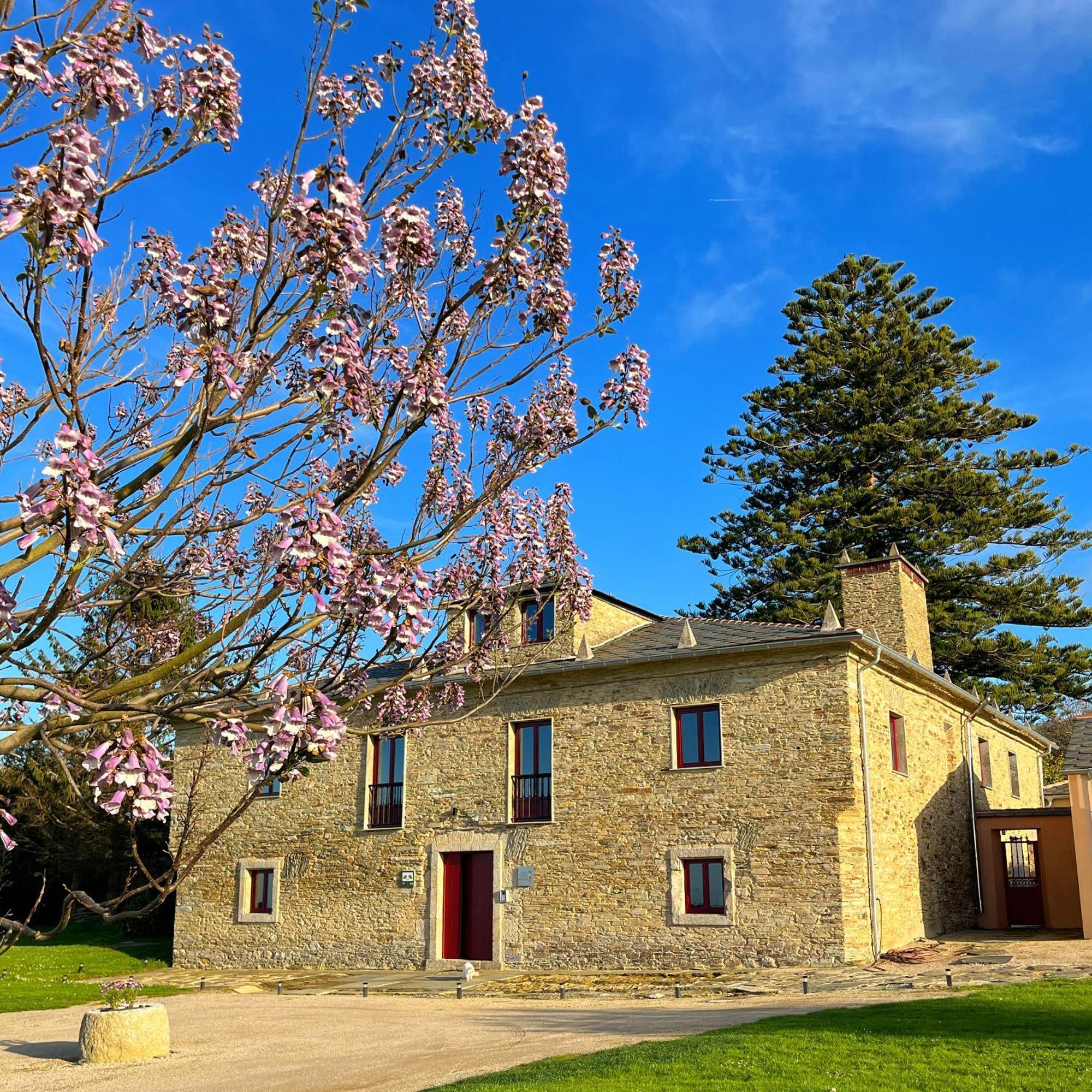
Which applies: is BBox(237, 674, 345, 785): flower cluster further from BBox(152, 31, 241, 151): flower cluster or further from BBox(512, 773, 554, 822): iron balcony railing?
BBox(512, 773, 554, 822): iron balcony railing

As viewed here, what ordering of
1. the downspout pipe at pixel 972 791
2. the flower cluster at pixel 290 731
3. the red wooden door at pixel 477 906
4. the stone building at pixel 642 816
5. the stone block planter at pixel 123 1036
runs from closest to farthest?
the flower cluster at pixel 290 731, the stone block planter at pixel 123 1036, the stone building at pixel 642 816, the red wooden door at pixel 477 906, the downspout pipe at pixel 972 791

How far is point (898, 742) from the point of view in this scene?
21094 millimetres

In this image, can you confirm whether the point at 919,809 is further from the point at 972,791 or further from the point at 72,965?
the point at 72,965

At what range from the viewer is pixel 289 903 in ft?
77.5

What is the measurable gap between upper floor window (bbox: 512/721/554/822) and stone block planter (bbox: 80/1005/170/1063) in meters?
9.74

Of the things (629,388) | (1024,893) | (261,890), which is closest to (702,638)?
(1024,893)

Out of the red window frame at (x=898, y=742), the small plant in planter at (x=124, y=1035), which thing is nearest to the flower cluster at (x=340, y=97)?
the small plant in planter at (x=124, y=1035)

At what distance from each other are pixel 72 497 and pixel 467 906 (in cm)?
1935

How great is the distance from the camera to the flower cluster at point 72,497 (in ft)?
12.1

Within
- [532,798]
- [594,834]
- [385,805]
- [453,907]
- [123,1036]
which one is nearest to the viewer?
[123,1036]

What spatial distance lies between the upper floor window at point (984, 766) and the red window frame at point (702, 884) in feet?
A: 31.1

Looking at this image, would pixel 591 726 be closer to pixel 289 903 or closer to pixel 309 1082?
pixel 289 903

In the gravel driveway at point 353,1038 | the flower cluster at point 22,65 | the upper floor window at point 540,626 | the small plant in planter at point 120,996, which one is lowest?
the gravel driveway at point 353,1038

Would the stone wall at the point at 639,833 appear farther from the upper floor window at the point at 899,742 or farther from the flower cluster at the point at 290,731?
the flower cluster at the point at 290,731
